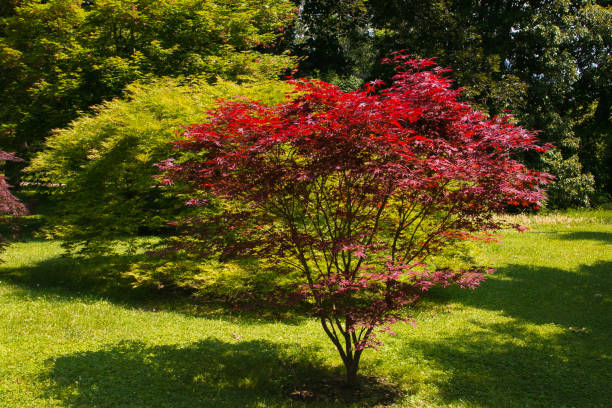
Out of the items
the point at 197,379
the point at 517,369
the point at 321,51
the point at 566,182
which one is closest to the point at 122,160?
the point at 197,379

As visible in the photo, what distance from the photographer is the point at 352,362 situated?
202 inches

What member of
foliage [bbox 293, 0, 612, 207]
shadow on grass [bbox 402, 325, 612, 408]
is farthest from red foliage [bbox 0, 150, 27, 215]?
foliage [bbox 293, 0, 612, 207]

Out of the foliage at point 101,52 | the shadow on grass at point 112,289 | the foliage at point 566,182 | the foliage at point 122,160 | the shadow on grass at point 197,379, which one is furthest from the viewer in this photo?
the foliage at point 566,182

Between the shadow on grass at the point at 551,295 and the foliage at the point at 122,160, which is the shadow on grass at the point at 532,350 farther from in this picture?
the foliage at the point at 122,160

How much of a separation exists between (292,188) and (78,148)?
7822mm

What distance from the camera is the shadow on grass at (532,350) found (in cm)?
529

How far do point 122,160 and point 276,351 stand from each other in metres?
6.15

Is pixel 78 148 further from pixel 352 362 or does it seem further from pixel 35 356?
pixel 352 362

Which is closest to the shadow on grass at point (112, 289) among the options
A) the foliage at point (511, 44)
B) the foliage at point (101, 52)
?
the foliage at point (101, 52)

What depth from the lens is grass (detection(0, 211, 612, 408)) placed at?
16.2 ft

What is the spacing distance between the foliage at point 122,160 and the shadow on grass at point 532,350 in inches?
245

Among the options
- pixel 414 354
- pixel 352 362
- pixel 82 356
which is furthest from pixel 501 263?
pixel 82 356

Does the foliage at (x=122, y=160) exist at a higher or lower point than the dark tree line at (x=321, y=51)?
lower

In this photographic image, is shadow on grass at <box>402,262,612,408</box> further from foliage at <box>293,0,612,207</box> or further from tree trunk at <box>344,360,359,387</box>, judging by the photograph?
foliage at <box>293,0,612,207</box>
